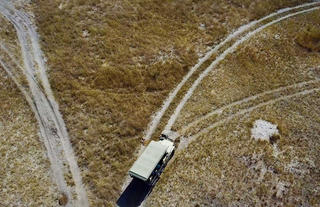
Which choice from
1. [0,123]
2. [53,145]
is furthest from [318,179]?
[0,123]

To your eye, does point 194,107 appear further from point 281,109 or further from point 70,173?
point 70,173

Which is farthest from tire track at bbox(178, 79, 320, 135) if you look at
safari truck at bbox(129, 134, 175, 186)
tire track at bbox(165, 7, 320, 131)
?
safari truck at bbox(129, 134, 175, 186)

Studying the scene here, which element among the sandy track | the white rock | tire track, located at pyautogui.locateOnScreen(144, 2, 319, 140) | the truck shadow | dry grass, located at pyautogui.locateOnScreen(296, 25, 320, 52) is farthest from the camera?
dry grass, located at pyautogui.locateOnScreen(296, 25, 320, 52)

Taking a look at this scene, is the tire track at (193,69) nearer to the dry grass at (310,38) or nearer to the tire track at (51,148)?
the dry grass at (310,38)

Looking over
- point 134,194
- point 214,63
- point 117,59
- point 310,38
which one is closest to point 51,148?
point 134,194

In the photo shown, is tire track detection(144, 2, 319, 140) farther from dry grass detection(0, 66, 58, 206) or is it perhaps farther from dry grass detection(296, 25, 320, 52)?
dry grass detection(0, 66, 58, 206)

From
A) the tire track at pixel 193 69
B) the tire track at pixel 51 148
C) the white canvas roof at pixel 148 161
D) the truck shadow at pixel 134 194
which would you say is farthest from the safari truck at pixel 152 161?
the tire track at pixel 51 148
